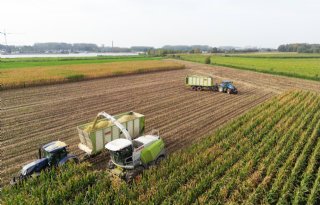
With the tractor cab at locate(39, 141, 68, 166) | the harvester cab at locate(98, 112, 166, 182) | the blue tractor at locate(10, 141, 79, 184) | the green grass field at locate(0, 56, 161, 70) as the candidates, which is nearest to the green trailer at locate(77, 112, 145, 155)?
the blue tractor at locate(10, 141, 79, 184)

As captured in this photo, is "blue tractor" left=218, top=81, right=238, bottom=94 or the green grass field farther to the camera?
the green grass field

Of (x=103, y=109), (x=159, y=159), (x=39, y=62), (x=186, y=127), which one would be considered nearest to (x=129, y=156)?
(x=159, y=159)

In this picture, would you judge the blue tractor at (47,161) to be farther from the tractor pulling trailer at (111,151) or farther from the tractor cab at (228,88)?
the tractor cab at (228,88)

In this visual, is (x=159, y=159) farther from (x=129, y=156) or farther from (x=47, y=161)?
(x=47, y=161)

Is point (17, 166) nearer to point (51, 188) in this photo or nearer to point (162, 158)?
point (51, 188)

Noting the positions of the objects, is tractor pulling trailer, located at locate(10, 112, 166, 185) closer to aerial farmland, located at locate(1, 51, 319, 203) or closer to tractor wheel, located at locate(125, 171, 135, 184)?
tractor wheel, located at locate(125, 171, 135, 184)

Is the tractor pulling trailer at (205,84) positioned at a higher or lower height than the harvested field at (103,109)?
higher

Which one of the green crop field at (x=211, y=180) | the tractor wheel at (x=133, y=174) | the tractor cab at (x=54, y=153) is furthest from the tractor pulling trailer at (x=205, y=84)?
the tractor cab at (x=54, y=153)

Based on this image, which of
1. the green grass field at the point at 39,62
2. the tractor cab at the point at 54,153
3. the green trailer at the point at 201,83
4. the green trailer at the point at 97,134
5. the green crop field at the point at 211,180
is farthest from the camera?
the green grass field at the point at 39,62
